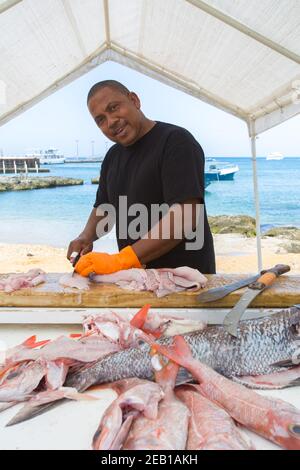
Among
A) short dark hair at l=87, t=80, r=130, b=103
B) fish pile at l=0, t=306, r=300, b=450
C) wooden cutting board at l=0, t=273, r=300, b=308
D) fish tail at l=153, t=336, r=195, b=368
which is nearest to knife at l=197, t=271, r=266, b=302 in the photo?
wooden cutting board at l=0, t=273, r=300, b=308

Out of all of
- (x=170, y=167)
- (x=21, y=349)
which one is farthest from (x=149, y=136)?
(x=21, y=349)

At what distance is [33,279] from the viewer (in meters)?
2.19

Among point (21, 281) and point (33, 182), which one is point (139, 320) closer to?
point (21, 281)

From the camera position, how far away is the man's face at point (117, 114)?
8.96 feet

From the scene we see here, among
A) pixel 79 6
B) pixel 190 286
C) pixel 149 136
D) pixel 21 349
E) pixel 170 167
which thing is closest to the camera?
pixel 21 349

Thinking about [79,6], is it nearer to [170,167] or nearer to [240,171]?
[170,167]

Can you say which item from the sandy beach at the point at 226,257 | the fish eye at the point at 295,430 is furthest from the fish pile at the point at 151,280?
the sandy beach at the point at 226,257

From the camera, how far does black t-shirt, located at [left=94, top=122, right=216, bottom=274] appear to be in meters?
2.57

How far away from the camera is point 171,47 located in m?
4.96

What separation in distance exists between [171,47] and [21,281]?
12.6ft

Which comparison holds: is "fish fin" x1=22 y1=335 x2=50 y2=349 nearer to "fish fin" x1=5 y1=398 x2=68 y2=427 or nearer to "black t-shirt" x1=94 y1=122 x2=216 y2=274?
"fish fin" x1=5 y1=398 x2=68 y2=427

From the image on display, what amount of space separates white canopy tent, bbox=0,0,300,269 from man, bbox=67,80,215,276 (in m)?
1.39
